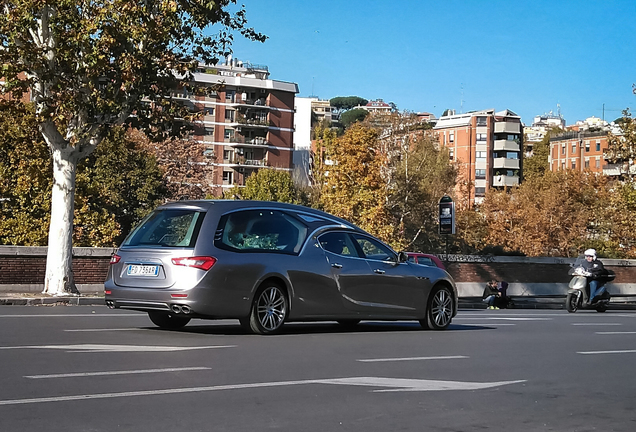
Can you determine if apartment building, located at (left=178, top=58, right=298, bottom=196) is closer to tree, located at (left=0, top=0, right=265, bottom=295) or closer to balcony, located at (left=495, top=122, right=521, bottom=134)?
balcony, located at (left=495, top=122, right=521, bottom=134)

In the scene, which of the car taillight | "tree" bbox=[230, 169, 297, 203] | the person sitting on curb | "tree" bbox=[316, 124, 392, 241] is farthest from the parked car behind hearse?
"tree" bbox=[230, 169, 297, 203]

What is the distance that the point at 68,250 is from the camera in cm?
2323

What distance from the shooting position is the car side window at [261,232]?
12281 millimetres

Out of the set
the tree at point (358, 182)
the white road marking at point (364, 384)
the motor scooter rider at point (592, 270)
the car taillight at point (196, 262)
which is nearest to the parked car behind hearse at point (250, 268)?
the car taillight at point (196, 262)

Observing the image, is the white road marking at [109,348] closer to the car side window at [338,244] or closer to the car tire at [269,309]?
the car tire at [269,309]

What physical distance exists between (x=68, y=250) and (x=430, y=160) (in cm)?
5656

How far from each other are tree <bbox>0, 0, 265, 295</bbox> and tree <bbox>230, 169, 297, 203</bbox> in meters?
63.0

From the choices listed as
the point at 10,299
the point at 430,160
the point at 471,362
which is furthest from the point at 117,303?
the point at 430,160

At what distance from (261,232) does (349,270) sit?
5.06 feet

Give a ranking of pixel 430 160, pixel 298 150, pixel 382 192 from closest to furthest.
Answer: pixel 382 192 < pixel 430 160 < pixel 298 150

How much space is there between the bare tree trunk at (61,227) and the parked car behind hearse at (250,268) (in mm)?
10359

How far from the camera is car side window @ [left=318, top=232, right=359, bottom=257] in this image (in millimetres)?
13422

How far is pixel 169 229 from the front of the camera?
40.5 feet

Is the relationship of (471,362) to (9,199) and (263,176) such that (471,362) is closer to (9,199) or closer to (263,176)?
(9,199)
